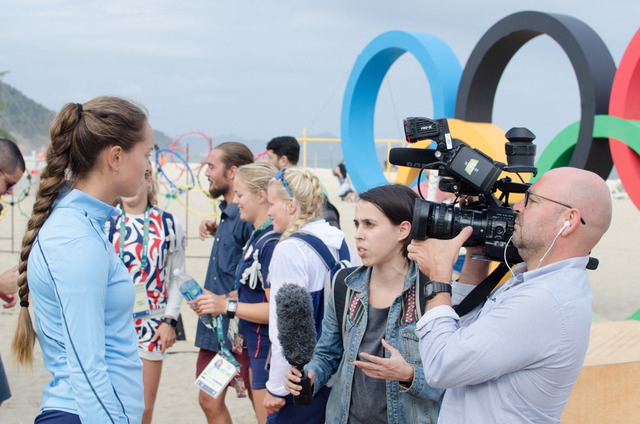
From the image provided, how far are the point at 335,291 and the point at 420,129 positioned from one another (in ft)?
2.68

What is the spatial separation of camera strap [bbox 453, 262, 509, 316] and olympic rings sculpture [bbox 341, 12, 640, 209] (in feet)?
12.8

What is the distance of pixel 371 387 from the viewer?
2.35 meters

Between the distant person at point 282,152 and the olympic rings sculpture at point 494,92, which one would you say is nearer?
the olympic rings sculpture at point 494,92

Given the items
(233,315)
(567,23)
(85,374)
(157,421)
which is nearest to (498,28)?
(567,23)

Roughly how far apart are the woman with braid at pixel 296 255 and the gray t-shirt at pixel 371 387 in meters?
0.39

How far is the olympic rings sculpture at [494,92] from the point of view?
5402 mm

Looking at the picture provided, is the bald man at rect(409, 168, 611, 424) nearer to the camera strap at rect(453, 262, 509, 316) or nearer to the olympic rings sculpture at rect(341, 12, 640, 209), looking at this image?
the camera strap at rect(453, 262, 509, 316)

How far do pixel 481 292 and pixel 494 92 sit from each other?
5.29 m

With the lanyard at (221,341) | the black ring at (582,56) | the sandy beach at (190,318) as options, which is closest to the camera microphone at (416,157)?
the lanyard at (221,341)

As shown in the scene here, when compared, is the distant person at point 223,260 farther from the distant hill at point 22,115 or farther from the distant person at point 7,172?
the distant hill at point 22,115

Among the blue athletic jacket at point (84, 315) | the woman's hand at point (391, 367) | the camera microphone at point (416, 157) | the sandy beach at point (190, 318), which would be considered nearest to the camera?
the blue athletic jacket at point (84, 315)

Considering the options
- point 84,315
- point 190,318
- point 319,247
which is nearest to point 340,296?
point 319,247

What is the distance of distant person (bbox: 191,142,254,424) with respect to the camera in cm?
364

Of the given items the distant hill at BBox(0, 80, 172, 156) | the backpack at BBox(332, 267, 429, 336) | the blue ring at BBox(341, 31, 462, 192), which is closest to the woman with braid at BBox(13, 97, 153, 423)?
the backpack at BBox(332, 267, 429, 336)
